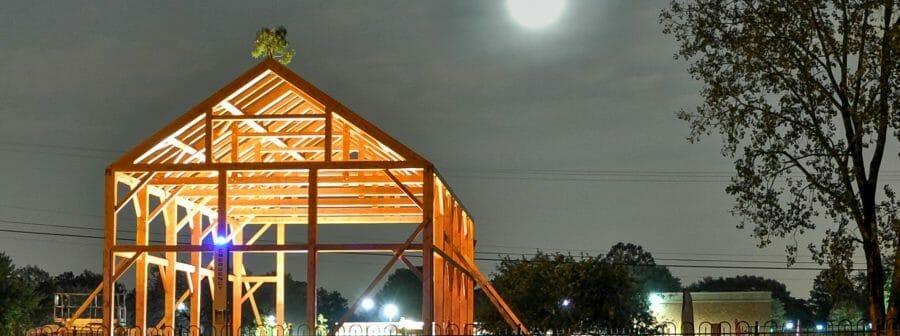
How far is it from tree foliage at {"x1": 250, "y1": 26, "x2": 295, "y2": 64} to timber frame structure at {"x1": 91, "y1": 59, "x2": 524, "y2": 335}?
45cm

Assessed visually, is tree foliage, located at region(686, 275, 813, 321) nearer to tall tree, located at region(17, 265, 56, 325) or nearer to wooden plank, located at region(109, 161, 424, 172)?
tall tree, located at region(17, 265, 56, 325)

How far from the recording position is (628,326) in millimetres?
50344

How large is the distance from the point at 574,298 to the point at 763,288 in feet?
262

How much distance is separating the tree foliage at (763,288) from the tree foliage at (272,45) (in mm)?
96309

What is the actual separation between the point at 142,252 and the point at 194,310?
19.1 ft

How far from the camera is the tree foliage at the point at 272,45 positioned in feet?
94.6

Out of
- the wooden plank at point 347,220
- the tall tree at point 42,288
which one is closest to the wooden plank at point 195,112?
the wooden plank at point 347,220

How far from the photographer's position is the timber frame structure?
2777 centimetres

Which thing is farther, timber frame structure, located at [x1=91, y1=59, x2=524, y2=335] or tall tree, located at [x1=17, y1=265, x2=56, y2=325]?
tall tree, located at [x1=17, y1=265, x2=56, y2=325]

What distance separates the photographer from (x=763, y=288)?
128 m

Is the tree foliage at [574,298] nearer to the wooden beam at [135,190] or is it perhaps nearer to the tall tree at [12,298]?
the tall tree at [12,298]

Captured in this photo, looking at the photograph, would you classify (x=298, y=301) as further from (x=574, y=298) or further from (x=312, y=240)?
(x=312, y=240)

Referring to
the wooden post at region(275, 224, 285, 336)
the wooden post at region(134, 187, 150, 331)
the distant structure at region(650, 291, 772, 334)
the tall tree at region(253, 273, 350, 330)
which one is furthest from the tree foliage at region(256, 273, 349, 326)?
the wooden post at region(134, 187, 150, 331)

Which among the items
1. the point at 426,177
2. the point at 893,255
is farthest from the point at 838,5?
the point at 426,177
